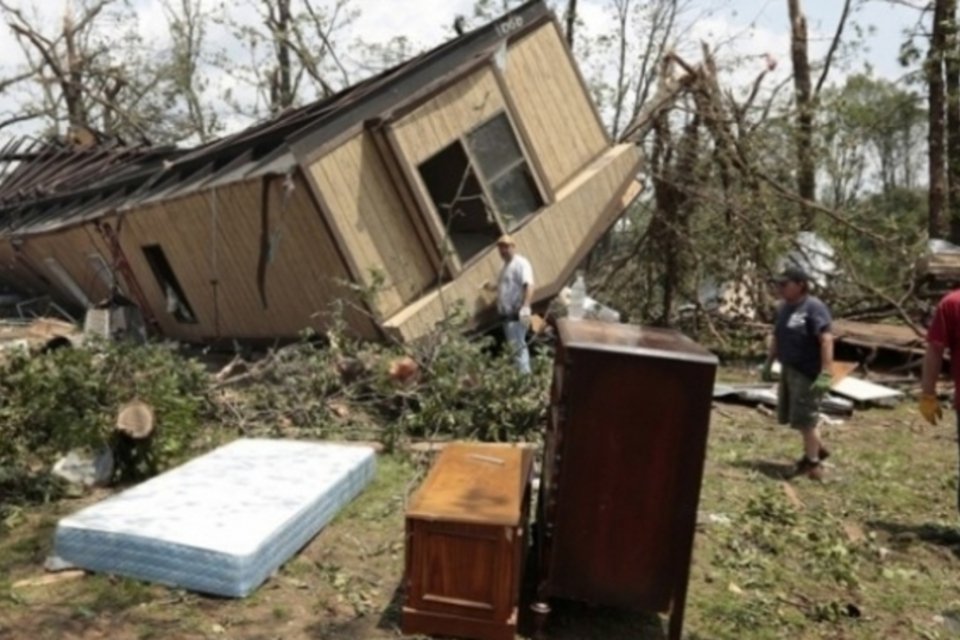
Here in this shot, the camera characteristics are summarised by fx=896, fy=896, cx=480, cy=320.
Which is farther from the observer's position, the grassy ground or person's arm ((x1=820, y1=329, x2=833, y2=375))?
person's arm ((x1=820, y1=329, x2=833, y2=375))

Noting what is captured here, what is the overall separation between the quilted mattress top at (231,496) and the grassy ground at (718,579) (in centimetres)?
28

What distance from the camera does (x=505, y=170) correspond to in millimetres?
11469

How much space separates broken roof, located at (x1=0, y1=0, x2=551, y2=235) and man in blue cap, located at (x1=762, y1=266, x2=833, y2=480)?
5104 millimetres

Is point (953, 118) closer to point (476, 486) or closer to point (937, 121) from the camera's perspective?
point (937, 121)

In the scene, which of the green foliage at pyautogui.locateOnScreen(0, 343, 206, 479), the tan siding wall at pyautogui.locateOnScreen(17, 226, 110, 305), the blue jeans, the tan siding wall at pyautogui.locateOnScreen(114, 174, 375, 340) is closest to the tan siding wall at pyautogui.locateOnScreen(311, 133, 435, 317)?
the tan siding wall at pyautogui.locateOnScreen(114, 174, 375, 340)

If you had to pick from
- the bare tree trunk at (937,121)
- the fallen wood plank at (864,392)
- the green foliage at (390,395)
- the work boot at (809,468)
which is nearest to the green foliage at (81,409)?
the green foliage at (390,395)

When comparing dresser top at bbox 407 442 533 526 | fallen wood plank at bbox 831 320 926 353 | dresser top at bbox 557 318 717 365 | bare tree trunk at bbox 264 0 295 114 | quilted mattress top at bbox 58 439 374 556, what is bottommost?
quilted mattress top at bbox 58 439 374 556

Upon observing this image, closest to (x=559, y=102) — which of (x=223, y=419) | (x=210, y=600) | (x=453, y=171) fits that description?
(x=453, y=171)

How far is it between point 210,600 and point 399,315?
583 cm

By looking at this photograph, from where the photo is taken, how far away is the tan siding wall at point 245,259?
33.7ft

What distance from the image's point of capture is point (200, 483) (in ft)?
19.2

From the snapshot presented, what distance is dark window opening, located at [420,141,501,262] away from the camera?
11.2 m

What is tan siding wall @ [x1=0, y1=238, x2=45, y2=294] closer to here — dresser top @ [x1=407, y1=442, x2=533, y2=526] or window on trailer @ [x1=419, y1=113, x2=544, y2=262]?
window on trailer @ [x1=419, y1=113, x2=544, y2=262]

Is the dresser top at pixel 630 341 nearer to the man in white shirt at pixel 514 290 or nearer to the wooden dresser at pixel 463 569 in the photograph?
the wooden dresser at pixel 463 569
